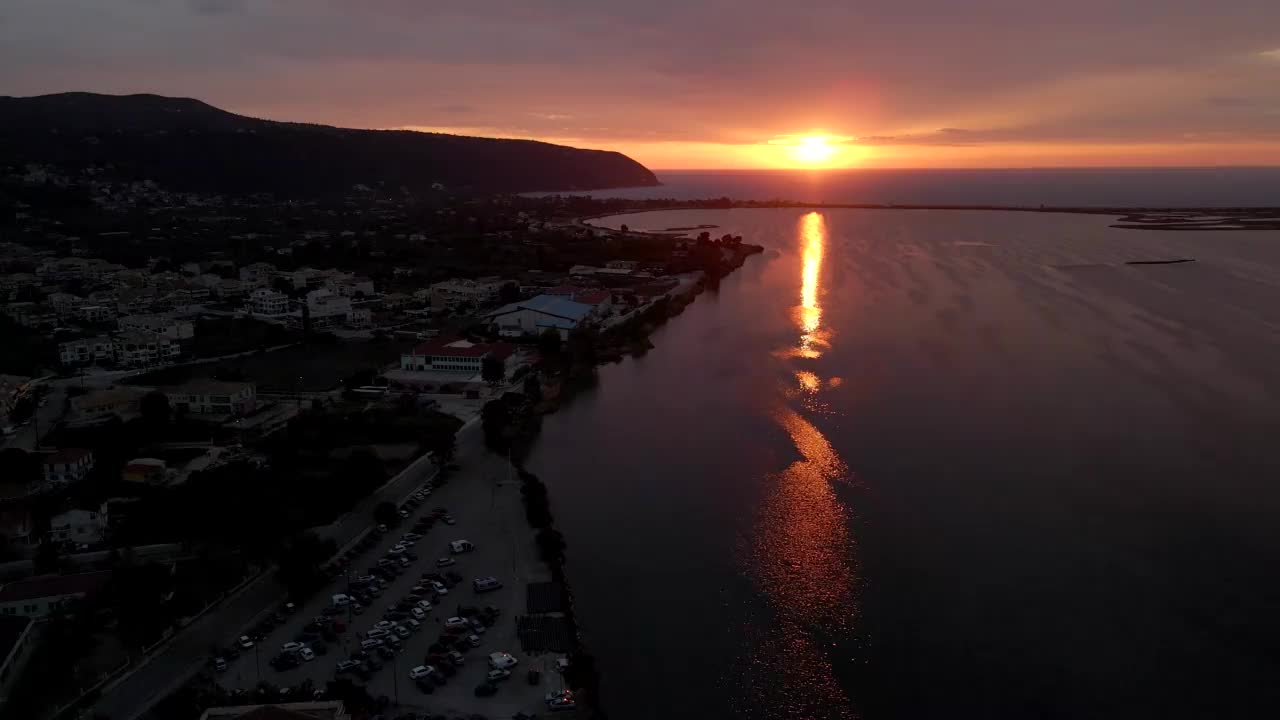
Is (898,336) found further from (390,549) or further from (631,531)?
(390,549)

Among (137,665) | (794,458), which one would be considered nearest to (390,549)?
(137,665)

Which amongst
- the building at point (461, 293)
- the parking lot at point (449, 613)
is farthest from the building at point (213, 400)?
the building at point (461, 293)

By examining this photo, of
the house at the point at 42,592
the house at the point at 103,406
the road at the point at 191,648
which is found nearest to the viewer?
the road at the point at 191,648

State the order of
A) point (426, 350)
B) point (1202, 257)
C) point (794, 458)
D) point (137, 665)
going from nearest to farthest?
point (137, 665) < point (794, 458) < point (426, 350) < point (1202, 257)

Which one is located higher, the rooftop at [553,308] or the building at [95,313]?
the rooftop at [553,308]

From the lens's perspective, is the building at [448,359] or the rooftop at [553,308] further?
the rooftop at [553,308]

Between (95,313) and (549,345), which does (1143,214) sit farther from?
(95,313)

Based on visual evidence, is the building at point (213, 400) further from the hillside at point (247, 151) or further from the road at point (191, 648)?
the hillside at point (247, 151)
